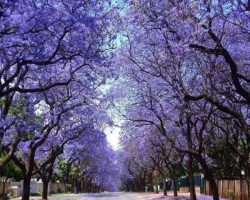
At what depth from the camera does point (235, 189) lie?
35094 mm

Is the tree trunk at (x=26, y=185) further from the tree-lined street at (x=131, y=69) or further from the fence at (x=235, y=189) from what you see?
the fence at (x=235, y=189)

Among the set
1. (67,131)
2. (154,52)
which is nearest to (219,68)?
(154,52)

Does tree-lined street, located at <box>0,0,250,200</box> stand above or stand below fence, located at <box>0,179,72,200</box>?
above

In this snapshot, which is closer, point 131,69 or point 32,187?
point 131,69

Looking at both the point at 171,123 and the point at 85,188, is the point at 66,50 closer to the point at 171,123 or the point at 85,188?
the point at 171,123

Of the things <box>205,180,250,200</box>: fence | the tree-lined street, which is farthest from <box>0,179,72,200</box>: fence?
<box>205,180,250,200</box>: fence

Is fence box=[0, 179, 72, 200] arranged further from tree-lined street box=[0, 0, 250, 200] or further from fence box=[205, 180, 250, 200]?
fence box=[205, 180, 250, 200]

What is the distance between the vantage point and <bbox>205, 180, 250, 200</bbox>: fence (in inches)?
1247

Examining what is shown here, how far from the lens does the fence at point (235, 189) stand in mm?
31663

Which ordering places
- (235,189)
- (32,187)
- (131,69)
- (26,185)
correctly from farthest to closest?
(32,187)
(235,189)
(26,185)
(131,69)

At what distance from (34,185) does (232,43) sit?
168 feet

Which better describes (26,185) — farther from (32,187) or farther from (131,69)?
(32,187)

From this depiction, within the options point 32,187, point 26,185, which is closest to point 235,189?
point 26,185

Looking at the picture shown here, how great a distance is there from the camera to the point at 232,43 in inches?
823
